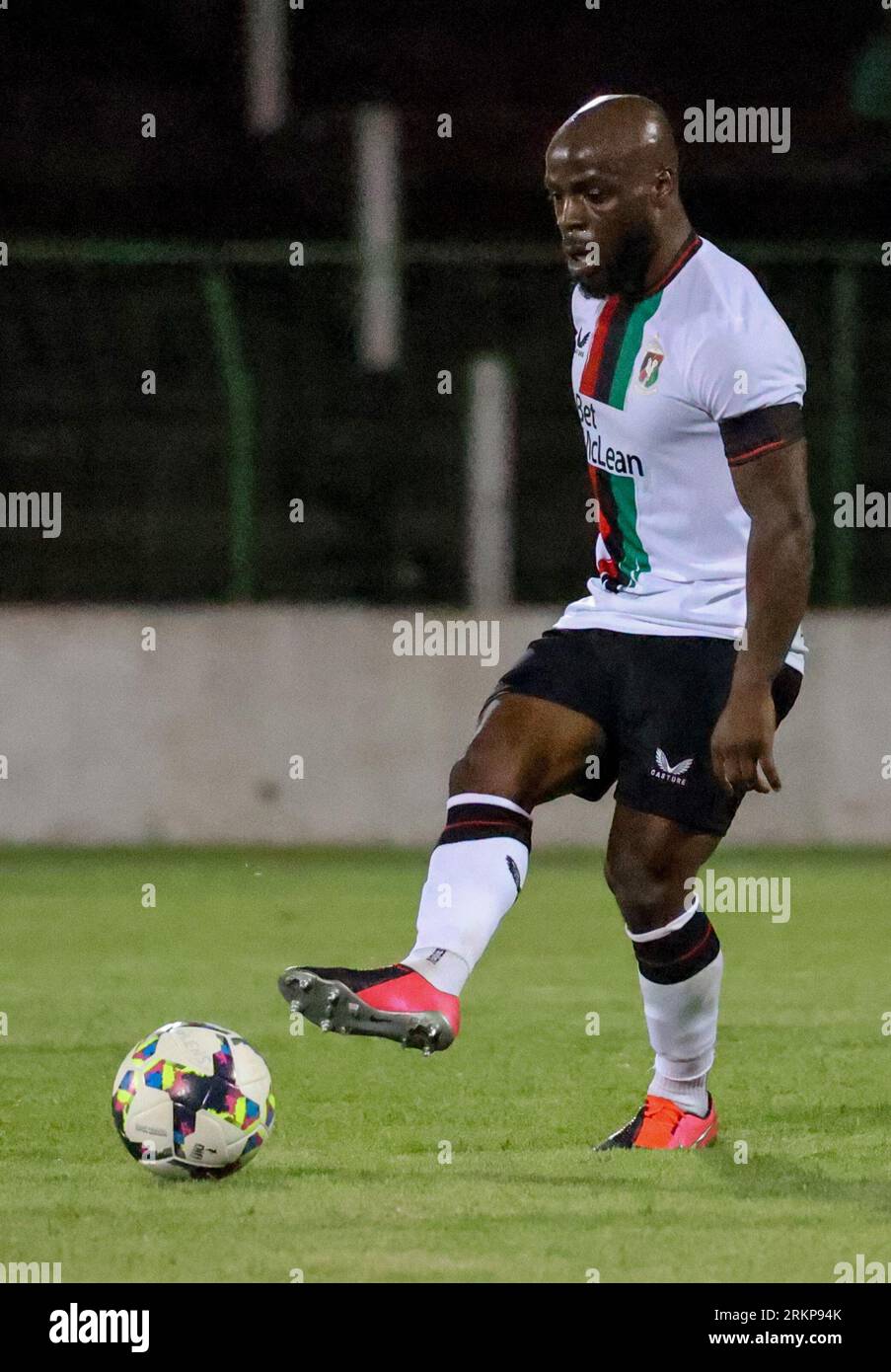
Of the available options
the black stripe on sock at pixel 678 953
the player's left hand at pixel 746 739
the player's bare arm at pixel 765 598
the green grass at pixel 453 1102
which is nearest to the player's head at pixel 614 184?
the player's bare arm at pixel 765 598

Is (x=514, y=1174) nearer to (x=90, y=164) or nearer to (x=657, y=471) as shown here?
(x=657, y=471)

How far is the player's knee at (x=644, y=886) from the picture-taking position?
5.84m

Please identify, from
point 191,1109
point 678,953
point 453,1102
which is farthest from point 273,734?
point 191,1109

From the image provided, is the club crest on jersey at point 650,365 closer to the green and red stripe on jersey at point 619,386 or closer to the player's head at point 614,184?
the green and red stripe on jersey at point 619,386

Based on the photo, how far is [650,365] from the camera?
577cm

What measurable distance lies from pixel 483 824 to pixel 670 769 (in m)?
0.46

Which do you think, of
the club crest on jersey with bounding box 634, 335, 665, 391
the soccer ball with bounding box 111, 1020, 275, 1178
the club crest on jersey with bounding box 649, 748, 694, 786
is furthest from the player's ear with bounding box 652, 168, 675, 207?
the soccer ball with bounding box 111, 1020, 275, 1178

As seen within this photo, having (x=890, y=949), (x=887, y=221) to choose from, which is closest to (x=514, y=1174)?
(x=890, y=949)

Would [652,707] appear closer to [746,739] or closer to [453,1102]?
[746,739]

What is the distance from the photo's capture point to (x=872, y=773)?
13172 millimetres

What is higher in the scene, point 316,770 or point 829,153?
point 829,153

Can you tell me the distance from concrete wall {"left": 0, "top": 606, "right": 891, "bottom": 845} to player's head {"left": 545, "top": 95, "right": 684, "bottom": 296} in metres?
7.42

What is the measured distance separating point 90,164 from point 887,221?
611 centimetres

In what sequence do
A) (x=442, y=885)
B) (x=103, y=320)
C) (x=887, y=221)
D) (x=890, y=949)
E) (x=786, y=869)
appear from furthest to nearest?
(x=887, y=221)
(x=103, y=320)
(x=786, y=869)
(x=890, y=949)
(x=442, y=885)
